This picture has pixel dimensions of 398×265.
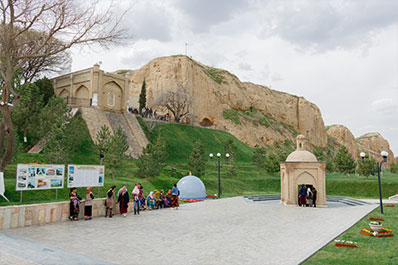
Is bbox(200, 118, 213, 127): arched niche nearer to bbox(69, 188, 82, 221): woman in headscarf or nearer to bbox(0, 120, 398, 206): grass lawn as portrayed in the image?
bbox(0, 120, 398, 206): grass lawn

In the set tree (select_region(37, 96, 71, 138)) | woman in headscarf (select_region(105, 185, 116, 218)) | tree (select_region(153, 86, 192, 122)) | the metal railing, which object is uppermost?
tree (select_region(153, 86, 192, 122))

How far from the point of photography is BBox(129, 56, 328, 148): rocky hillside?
6138 centimetres

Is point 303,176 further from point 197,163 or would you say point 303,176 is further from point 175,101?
point 175,101

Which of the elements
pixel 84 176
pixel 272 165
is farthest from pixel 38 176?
pixel 272 165

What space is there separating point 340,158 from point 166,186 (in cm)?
2671

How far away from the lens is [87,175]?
1419cm

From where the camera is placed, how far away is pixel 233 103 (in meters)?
70.1

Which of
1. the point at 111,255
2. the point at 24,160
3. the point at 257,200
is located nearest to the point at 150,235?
the point at 111,255

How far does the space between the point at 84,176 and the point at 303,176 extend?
526 inches

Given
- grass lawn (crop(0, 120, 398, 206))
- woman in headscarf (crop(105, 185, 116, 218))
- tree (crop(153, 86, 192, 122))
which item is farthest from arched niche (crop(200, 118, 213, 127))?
woman in headscarf (crop(105, 185, 116, 218))

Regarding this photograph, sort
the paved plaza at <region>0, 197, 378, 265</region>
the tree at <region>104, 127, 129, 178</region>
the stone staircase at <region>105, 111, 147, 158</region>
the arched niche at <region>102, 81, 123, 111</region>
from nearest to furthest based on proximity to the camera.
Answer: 1. the paved plaza at <region>0, 197, 378, 265</region>
2. the tree at <region>104, 127, 129, 178</region>
3. the stone staircase at <region>105, 111, 147, 158</region>
4. the arched niche at <region>102, 81, 123, 111</region>

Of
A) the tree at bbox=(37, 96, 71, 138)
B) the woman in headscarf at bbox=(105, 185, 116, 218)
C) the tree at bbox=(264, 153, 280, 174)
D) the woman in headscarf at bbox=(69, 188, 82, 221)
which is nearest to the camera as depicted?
the woman in headscarf at bbox=(69, 188, 82, 221)

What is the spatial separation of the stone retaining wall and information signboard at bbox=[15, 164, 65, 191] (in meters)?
2.13

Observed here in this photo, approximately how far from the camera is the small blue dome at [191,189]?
20219 mm
